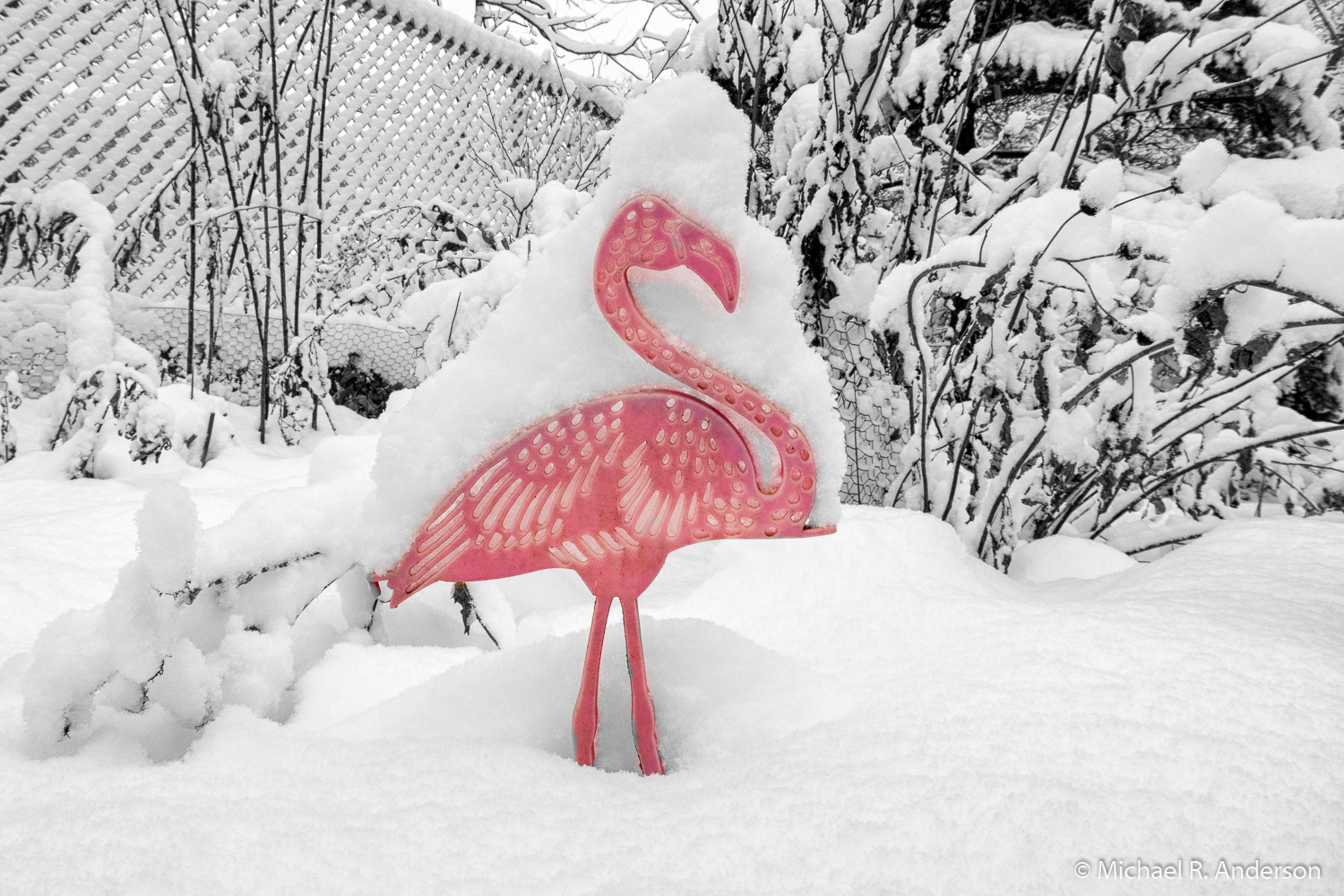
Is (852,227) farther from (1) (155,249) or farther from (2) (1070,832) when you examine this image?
(1) (155,249)

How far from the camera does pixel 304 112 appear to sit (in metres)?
3.32

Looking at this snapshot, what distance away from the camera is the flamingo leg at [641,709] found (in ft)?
2.03

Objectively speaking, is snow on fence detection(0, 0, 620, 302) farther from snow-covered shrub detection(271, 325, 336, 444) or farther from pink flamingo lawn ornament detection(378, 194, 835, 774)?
pink flamingo lawn ornament detection(378, 194, 835, 774)

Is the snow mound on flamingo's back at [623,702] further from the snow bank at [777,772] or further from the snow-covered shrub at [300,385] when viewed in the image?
the snow-covered shrub at [300,385]

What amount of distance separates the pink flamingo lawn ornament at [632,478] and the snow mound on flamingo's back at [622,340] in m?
0.02

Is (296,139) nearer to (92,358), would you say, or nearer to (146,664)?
(92,358)

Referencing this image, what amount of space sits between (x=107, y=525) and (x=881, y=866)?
53.3 inches

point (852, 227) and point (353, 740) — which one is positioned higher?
point (852, 227)

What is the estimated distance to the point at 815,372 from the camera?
2.06 feet

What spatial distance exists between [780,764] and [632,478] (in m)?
0.27

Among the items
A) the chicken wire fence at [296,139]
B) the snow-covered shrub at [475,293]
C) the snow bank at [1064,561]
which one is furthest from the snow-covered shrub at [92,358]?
the snow bank at [1064,561]

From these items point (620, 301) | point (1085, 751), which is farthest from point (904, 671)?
point (620, 301)

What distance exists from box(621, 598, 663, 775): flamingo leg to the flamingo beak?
11.4 inches

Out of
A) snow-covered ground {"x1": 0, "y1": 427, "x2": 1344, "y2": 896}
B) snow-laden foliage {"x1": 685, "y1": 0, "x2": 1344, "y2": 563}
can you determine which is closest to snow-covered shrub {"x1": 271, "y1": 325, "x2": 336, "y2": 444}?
snow-covered ground {"x1": 0, "y1": 427, "x2": 1344, "y2": 896}
